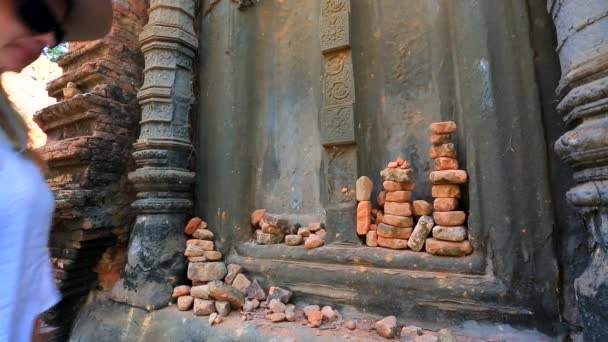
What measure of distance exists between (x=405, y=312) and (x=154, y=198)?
201cm

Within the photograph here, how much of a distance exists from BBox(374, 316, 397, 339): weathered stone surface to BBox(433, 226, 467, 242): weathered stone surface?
52 centimetres

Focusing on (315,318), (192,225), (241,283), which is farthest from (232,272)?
(315,318)

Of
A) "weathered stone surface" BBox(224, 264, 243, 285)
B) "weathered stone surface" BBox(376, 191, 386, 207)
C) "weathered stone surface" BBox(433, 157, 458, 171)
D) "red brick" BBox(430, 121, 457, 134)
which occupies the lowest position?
"weathered stone surface" BBox(224, 264, 243, 285)

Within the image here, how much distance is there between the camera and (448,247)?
5.72 feet

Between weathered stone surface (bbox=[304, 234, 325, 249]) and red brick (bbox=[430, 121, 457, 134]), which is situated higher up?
red brick (bbox=[430, 121, 457, 134])

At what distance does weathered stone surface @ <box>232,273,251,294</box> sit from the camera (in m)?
2.26

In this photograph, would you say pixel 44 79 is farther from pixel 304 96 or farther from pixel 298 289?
pixel 298 289

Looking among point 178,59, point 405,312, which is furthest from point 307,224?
point 178,59

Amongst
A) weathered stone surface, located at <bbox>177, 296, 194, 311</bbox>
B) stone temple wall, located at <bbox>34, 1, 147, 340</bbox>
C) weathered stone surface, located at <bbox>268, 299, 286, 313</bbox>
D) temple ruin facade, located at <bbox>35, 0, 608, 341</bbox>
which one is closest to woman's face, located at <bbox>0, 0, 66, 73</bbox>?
temple ruin facade, located at <bbox>35, 0, 608, 341</bbox>

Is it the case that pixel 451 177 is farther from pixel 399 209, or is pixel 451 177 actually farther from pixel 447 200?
pixel 399 209

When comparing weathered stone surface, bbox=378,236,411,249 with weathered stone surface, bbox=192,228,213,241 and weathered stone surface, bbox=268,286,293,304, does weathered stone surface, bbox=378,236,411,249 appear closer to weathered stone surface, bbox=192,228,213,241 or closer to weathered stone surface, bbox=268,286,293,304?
weathered stone surface, bbox=268,286,293,304

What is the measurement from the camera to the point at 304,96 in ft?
8.96

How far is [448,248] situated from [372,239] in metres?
0.46

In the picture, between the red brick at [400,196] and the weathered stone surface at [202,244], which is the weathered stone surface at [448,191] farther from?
the weathered stone surface at [202,244]
